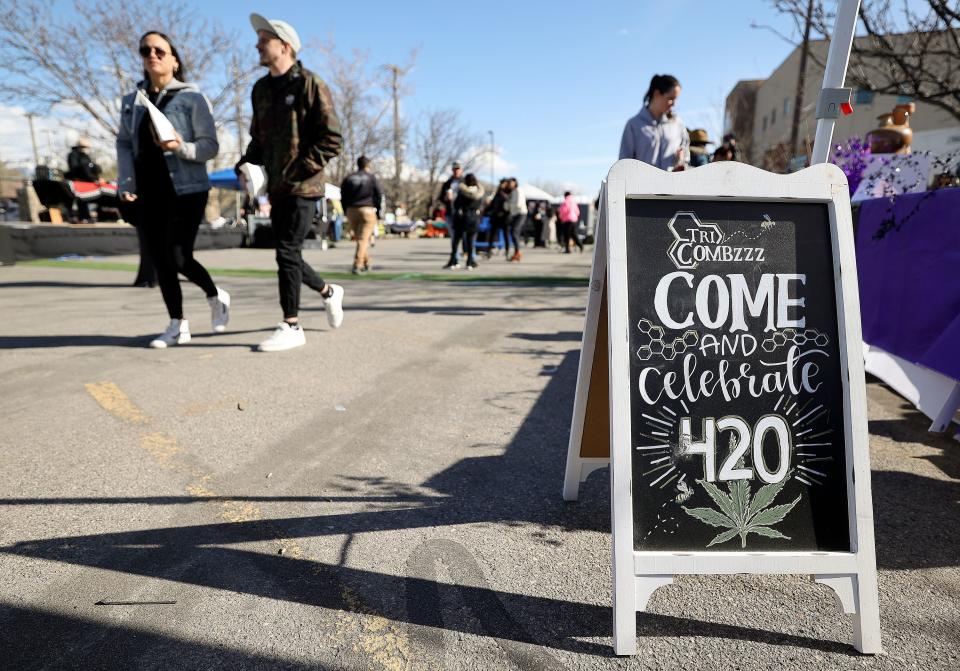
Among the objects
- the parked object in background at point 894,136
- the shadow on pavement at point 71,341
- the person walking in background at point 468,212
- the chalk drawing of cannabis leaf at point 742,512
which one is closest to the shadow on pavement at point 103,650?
the chalk drawing of cannabis leaf at point 742,512

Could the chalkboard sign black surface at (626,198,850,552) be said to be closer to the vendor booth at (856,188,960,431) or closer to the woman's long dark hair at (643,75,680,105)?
the vendor booth at (856,188,960,431)

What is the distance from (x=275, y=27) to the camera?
160 inches

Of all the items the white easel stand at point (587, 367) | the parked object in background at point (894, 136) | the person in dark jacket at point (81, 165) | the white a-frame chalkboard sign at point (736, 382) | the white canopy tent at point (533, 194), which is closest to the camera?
the white a-frame chalkboard sign at point (736, 382)

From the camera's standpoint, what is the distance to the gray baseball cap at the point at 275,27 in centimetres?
405

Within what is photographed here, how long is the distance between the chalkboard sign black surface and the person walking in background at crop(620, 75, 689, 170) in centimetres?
288

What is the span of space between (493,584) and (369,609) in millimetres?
379

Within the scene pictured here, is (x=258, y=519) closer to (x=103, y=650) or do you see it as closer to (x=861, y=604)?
(x=103, y=650)

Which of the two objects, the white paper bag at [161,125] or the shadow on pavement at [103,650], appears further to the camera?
the white paper bag at [161,125]

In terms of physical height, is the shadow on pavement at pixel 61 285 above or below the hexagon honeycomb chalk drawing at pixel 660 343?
above

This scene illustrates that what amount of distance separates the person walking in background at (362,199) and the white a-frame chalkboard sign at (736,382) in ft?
28.2

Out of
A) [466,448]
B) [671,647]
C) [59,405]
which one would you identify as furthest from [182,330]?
[671,647]

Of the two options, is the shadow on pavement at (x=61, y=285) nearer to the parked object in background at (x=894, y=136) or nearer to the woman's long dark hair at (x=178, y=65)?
the woman's long dark hair at (x=178, y=65)

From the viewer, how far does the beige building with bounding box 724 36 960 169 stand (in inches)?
1051

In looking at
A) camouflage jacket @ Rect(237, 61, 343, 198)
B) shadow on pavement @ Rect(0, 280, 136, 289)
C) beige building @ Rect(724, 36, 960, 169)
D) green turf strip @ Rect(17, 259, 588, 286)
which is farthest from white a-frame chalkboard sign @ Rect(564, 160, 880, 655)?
beige building @ Rect(724, 36, 960, 169)
